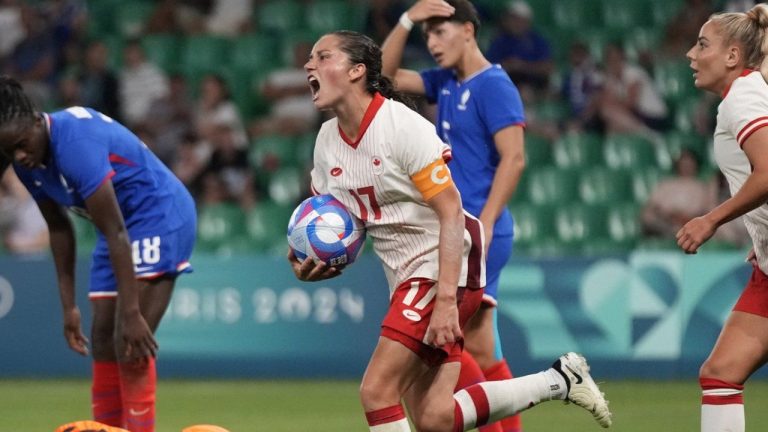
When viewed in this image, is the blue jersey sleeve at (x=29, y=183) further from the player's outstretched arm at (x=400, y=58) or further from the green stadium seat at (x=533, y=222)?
the green stadium seat at (x=533, y=222)

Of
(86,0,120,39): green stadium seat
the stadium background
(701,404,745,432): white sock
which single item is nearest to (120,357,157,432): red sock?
(701,404,745,432): white sock

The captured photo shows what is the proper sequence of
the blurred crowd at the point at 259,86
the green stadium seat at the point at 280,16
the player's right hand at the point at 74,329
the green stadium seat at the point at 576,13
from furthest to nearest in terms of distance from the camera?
the green stadium seat at the point at 280,16
the green stadium seat at the point at 576,13
the blurred crowd at the point at 259,86
the player's right hand at the point at 74,329

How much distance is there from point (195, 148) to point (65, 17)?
8.85ft

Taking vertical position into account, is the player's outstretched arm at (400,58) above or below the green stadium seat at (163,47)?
below

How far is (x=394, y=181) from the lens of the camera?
206 inches

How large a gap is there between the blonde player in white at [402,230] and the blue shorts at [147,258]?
1.04 m

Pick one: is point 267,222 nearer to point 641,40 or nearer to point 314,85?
point 641,40

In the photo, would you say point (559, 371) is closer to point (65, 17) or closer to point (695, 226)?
point (695, 226)

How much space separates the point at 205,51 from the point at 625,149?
4.60 meters

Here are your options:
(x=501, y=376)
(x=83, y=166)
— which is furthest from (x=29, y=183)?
(x=501, y=376)

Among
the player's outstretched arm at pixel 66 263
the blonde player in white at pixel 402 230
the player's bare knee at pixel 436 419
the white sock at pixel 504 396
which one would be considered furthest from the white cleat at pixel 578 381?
the player's outstretched arm at pixel 66 263

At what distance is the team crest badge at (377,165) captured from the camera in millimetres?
5210

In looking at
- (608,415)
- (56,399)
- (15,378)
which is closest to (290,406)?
(56,399)

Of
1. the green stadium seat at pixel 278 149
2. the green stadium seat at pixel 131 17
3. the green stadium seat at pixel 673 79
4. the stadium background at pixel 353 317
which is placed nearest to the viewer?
the stadium background at pixel 353 317
